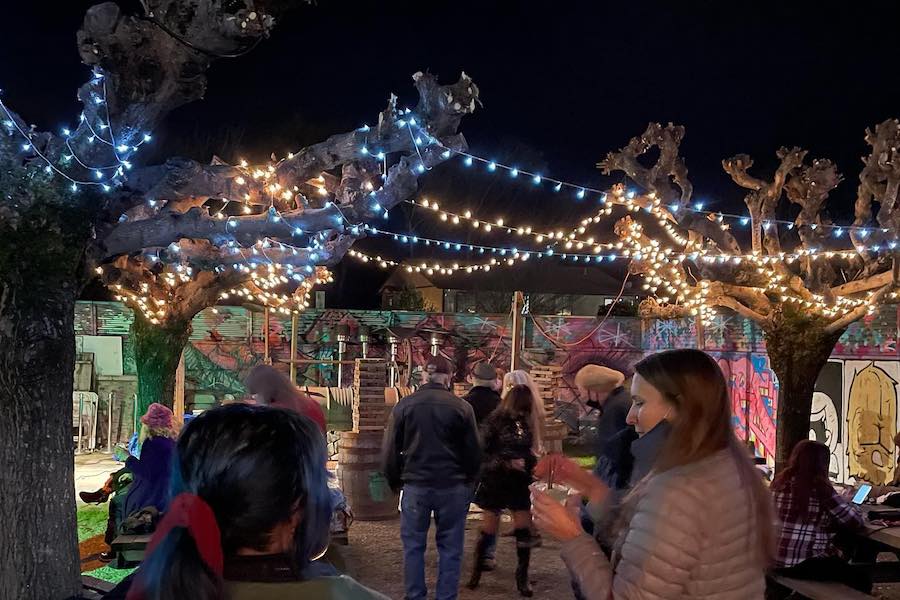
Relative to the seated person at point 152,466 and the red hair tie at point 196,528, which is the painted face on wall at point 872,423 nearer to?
the seated person at point 152,466

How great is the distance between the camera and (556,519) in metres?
2.39

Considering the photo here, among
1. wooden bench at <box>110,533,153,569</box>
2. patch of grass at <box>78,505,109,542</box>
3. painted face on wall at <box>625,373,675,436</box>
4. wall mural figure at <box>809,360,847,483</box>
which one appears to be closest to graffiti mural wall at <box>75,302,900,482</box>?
wall mural figure at <box>809,360,847,483</box>

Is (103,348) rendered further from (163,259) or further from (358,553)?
(358,553)

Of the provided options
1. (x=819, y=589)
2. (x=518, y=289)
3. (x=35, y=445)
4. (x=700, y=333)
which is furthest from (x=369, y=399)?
(x=518, y=289)

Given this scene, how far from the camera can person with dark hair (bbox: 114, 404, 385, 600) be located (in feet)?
4.41

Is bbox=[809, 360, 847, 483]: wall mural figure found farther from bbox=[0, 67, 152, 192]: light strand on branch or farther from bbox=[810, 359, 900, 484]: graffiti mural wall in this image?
bbox=[0, 67, 152, 192]: light strand on branch

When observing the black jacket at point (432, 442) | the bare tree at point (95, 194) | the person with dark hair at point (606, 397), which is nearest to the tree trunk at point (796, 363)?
the person with dark hair at point (606, 397)

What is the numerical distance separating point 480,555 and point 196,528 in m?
5.67

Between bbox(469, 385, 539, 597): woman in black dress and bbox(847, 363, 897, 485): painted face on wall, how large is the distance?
771 cm

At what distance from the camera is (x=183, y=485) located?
4.91ft

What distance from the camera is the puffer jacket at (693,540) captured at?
205 cm

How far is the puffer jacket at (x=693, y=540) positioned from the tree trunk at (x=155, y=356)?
10.4 metres

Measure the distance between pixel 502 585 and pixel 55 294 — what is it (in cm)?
463

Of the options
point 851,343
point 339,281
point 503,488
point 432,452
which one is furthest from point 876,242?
point 339,281
